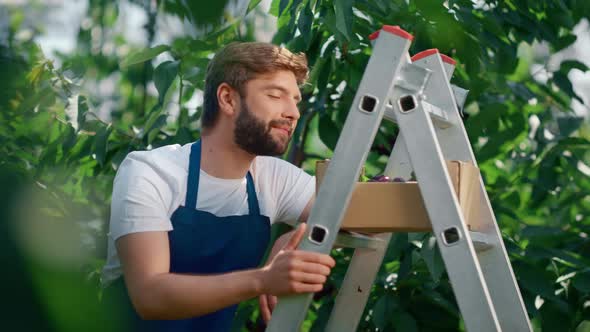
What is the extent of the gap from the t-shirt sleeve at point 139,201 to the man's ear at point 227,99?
181 millimetres

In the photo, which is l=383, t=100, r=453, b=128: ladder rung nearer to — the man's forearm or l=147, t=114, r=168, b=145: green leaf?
the man's forearm

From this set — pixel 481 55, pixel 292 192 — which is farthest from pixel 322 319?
pixel 481 55

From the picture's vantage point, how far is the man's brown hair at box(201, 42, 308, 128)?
54.0 inches

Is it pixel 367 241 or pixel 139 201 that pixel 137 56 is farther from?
pixel 367 241

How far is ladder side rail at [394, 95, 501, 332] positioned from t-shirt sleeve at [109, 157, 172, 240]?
1.31 feet

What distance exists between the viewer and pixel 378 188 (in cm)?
119

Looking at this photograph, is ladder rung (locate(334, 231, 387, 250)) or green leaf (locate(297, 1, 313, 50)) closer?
ladder rung (locate(334, 231, 387, 250))

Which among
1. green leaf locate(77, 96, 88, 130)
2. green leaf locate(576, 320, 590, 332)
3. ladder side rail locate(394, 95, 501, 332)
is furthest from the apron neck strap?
green leaf locate(576, 320, 590, 332)

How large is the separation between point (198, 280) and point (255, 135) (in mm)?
313

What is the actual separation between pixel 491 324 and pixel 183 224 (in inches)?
20.4

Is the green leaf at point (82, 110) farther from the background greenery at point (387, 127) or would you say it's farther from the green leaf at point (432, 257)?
the green leaf at point (432, 257)

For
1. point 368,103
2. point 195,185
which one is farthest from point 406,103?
point 195,185

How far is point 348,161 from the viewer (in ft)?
3.76

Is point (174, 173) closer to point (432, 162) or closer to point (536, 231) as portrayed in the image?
point (432, 162)
